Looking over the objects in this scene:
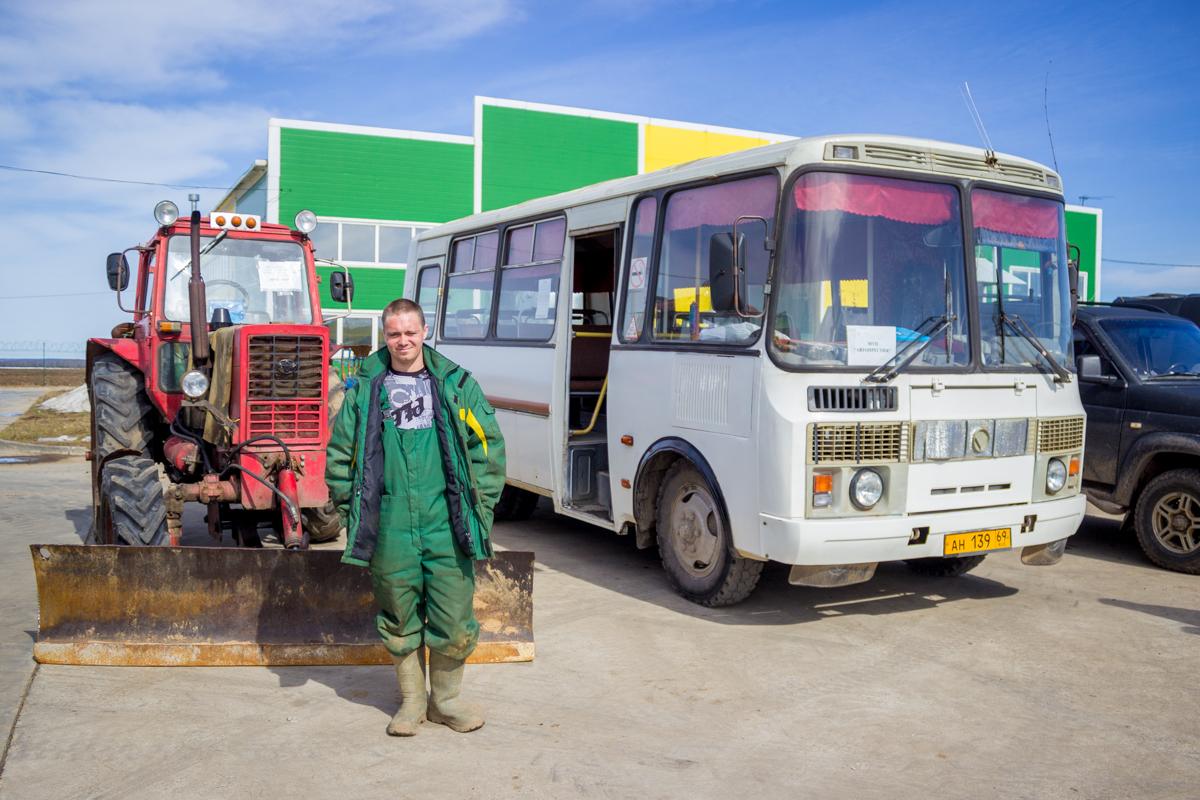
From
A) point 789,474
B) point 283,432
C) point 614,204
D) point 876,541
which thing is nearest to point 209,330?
point 283,432

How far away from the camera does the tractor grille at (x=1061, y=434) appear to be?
6852 millimetres

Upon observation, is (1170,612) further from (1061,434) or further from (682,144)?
(682,144)

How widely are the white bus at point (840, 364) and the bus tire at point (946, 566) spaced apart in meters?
0.03

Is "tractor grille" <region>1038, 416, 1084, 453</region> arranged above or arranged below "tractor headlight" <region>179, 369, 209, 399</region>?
below

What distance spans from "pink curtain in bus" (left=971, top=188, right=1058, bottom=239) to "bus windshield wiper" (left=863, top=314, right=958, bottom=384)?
702mm

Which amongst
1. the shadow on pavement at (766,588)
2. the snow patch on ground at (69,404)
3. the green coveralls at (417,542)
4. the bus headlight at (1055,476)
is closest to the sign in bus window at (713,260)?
the shadow on pavement at (766,588)

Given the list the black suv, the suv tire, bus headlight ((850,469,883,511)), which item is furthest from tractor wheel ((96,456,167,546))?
the suv tire

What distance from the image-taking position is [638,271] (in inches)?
302

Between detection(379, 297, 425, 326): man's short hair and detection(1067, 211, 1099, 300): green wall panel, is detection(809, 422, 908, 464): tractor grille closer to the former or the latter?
detection(379, 297, 425, 326): man's short hair

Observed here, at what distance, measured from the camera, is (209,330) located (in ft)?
26.6

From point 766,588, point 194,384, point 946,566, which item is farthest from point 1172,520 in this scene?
point 194,384

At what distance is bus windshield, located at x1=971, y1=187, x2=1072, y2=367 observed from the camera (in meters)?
6.71

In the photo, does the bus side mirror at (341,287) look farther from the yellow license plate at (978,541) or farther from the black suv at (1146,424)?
the black suv at (1146,424)

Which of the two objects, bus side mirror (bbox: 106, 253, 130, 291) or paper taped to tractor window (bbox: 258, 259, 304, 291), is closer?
bus side mirror (bbox: 106, 253, 130, 291)
